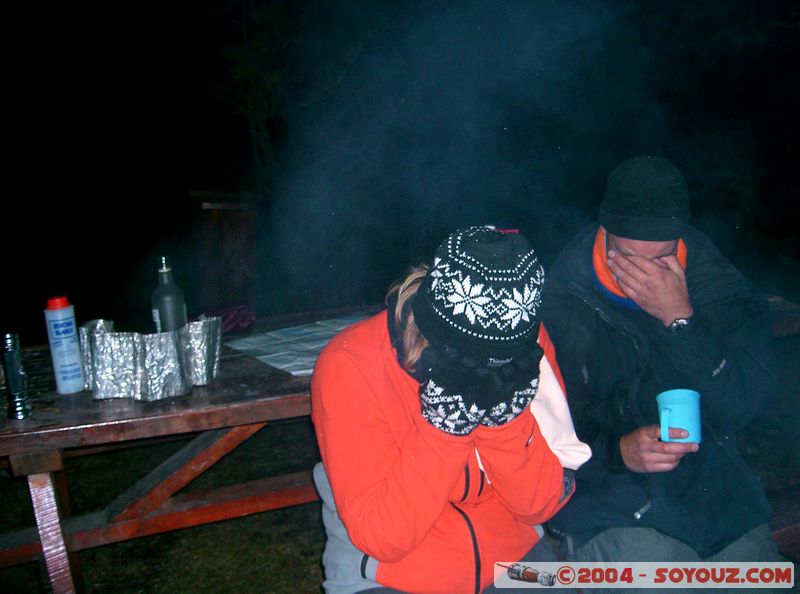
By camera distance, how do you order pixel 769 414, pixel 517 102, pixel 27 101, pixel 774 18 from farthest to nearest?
pixel 517 102, pixel 27 101, pixel 774 18, pixel 769 414

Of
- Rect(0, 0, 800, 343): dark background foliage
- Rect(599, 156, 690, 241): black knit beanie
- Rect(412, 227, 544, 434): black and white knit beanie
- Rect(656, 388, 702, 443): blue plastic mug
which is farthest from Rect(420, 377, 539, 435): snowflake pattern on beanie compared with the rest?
Rect(0, 0, 800, 343): dark background foliage

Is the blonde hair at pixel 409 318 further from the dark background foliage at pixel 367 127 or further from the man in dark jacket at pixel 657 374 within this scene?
the dark background foliage at pixel 367 127

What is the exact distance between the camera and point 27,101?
21.8 feet

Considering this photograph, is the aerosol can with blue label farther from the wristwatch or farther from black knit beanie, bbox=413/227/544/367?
the wristwatch

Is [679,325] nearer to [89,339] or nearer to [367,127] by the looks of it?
[89,339]

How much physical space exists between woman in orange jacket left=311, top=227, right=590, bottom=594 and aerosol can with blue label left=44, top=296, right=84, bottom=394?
0.94 meters

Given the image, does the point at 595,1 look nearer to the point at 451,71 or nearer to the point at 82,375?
the point at 451,71

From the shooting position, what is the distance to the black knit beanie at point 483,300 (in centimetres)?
121

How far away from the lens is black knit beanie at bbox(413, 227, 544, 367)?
1.21 m

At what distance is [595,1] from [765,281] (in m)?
4.31

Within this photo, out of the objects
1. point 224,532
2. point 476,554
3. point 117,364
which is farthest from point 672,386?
point 224,532

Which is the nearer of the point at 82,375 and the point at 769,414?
the point at 82,375

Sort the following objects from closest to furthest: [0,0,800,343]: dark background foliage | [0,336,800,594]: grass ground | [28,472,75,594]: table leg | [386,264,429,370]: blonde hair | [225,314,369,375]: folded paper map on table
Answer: [386,264,429,370]: blonde hair → [28,472,75,594]: table leg → [225,314,369,375]: folded paper map on table → [0,336,800,594]: grass ground → [0,0,800,343]: dark background foliage

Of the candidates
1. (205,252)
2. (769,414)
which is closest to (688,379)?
(205,252)
